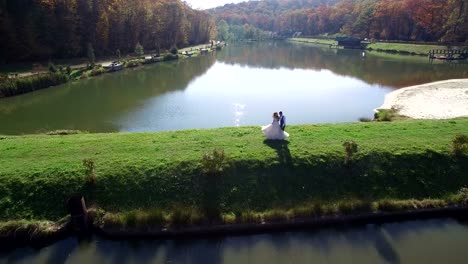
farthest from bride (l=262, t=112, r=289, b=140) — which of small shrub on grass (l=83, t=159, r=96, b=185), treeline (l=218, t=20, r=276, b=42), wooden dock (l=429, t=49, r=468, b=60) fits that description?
treeline (l=218, t=20, r=276, b=42)

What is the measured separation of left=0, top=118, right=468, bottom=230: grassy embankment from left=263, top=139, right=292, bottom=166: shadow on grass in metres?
0.05

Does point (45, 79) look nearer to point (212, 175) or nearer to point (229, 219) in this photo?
point (212, 175)

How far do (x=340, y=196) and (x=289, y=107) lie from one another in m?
19.6

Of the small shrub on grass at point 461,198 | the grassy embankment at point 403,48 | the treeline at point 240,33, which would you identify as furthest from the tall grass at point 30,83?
the treeline at point 240,33

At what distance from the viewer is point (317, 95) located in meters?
39.2

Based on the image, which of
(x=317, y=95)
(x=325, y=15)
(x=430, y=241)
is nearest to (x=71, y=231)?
(x=430, y=241)

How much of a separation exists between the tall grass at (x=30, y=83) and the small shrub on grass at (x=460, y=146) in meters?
42.2

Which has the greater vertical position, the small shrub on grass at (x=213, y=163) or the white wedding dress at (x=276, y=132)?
the white wedding dress at (x=276, y=132)

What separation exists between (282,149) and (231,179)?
300 cm

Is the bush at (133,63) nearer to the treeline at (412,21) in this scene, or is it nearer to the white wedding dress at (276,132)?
the white wedding dress at (276,132)

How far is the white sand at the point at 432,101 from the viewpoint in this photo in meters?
26.7

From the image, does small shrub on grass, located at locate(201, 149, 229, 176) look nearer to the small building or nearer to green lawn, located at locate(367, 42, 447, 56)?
green lawn, located at locate(367, 42, 447, 56)

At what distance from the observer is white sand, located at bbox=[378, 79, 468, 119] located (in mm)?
26703

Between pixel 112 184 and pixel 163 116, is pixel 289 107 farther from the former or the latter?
pixel 112 184
